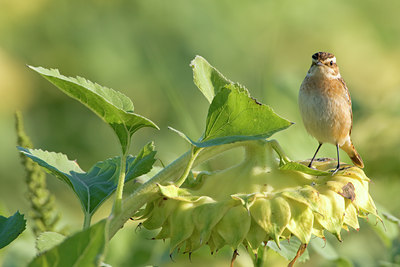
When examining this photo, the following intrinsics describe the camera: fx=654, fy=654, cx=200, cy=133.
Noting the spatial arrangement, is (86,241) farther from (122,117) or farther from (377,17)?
(377,17)

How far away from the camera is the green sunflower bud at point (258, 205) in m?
1.05

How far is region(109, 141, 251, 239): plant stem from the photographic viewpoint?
1024 mm

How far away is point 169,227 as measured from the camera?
111 centimetres

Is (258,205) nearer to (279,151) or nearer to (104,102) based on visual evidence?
(279,151)

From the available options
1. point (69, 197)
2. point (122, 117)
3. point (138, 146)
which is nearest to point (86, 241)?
point (122, 117)

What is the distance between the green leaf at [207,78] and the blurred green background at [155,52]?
1.83 metres

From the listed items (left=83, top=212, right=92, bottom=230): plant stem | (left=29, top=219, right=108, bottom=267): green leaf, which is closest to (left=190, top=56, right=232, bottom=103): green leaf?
(left=83, top=212, right=92, bottom=230): plant stem

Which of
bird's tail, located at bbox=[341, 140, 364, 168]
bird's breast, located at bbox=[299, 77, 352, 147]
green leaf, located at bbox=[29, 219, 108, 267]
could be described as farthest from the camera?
bird's tail, located at bbox=[341, 140, 364, 168]

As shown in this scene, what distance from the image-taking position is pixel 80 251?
2.54 ft

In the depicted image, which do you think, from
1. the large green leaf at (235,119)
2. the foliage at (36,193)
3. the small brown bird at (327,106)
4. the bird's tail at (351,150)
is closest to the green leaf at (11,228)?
the foliage at (36,193)

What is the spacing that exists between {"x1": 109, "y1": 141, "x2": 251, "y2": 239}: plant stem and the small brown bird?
1.87ft

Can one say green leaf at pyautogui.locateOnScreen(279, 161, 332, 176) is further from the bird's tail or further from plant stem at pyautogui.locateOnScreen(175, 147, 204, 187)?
the bird's tail

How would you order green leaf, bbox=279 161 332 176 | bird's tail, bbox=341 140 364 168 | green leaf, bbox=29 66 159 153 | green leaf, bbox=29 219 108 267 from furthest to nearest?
bird's tail, bbox=341 140 364 168 < green leaf, bbox=279 161 332 176 < green leaf, bbox=29 66 159 153 < green leaf, bbox=29 219 108 267

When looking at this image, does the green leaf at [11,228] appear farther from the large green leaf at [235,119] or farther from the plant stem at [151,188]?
the large green leaf at [235,119]
